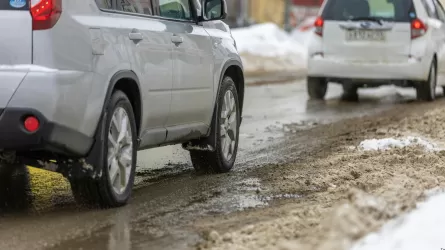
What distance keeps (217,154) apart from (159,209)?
1631 millimetres

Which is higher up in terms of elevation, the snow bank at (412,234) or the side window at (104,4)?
the side window at (104,4)

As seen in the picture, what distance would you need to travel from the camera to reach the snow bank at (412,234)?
5.17 metres

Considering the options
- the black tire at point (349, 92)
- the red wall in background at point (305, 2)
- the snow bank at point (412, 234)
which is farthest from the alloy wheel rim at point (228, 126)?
the red wall in background at point (305, 2)

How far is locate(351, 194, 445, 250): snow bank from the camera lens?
517 centimetres

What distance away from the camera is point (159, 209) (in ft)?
22.0

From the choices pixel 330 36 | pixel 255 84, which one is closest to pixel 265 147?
pixel 330 36

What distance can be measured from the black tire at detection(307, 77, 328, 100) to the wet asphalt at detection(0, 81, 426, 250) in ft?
15.9

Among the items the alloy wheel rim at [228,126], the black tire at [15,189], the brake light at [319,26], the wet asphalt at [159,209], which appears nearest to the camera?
the wet asphalt at [159,209]

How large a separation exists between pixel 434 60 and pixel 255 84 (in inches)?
199

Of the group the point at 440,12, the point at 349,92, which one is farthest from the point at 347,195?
the point at 349,92

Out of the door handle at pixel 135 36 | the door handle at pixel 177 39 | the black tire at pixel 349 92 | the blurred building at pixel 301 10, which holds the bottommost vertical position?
the blurred building at pixel 301 10

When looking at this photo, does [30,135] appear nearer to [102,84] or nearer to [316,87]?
[102,84]

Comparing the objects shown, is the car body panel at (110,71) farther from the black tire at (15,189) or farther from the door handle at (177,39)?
the black tire at (15,189)

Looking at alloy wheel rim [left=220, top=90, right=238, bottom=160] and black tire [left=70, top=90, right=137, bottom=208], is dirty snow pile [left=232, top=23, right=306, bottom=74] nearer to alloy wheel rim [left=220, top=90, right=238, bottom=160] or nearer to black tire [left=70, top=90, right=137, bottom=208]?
alloy wheel rim [left=220, top=90, right=238, bottom=160]
